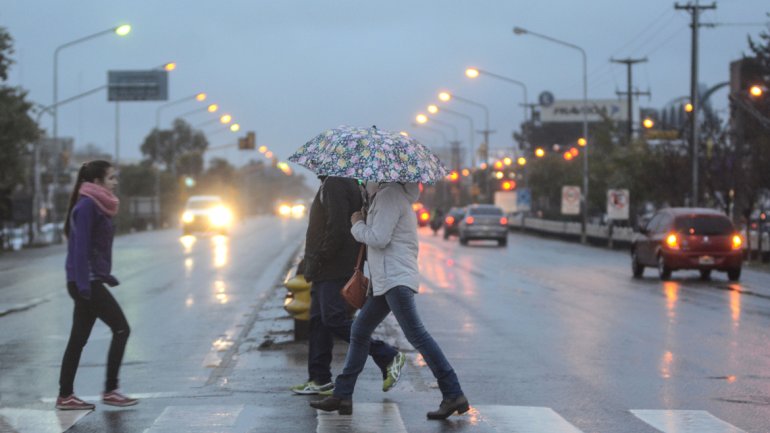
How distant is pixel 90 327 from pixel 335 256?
1820mm

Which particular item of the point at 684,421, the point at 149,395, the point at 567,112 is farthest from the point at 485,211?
the point at 567,112

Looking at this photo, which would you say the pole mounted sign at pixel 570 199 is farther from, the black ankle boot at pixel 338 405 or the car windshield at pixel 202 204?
the black ankle boot at pixel 338 405

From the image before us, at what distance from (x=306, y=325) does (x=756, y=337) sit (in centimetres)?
537

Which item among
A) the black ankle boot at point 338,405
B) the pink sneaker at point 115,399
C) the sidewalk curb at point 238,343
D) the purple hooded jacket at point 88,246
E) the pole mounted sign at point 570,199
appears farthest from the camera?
the pole mounted sign at point 570,199

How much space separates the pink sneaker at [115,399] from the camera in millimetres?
9016

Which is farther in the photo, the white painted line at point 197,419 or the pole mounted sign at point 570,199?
the pole mounted sign at point 570,199

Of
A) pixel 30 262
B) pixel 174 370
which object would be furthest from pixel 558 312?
pixel 30 262

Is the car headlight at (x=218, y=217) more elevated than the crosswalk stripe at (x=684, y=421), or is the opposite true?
the car headlight at (x=218, y=217)

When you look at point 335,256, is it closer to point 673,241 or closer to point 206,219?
point 673,241

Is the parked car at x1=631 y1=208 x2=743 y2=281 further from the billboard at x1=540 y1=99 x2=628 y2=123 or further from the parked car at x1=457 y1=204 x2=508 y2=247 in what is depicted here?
the billboard at x1=540 y1=99 x2=628 y2=123

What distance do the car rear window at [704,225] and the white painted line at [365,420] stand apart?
18299 mm

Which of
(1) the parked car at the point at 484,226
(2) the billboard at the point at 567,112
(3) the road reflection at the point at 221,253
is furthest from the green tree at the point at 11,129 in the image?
(2) the billboard at the point at 567,112

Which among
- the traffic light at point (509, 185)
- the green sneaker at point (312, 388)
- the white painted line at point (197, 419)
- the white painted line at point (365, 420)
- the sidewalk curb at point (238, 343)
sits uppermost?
the traffic light at point (509, 185)

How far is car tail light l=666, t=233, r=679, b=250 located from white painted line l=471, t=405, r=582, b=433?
58.1ft
